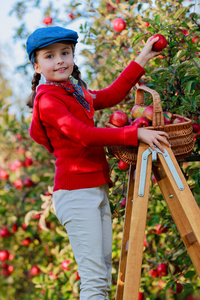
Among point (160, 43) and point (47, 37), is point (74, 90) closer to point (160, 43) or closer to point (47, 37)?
point (47, 37)

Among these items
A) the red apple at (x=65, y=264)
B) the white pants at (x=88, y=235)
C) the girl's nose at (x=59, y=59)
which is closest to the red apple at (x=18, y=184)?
the red apple at (x=65, y=264)

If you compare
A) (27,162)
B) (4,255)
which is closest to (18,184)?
(27,162)

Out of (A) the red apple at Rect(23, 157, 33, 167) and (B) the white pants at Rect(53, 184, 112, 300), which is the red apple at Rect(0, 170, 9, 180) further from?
(B) the white pants at Rect(53, 184, 112, 300)

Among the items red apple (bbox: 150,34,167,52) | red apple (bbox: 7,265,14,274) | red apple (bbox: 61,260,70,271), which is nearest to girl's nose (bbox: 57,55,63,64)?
red apple (bbox: 150,34,167,52)

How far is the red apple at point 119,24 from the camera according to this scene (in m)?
2.79

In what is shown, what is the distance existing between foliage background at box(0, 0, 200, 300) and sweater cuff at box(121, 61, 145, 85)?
0.20 feet

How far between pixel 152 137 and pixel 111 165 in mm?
786

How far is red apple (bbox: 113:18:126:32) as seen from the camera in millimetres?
2789

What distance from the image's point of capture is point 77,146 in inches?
71.1

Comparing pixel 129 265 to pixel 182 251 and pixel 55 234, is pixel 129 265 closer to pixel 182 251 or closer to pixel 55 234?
pixel 182 251

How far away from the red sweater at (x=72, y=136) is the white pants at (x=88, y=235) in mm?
47

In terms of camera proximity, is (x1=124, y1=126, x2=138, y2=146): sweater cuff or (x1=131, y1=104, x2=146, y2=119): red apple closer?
(x1=124, y1=126, x2=138, y2=146): sweater cuff

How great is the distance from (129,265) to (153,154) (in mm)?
422

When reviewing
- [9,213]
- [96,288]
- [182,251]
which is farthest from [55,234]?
[96,288]
